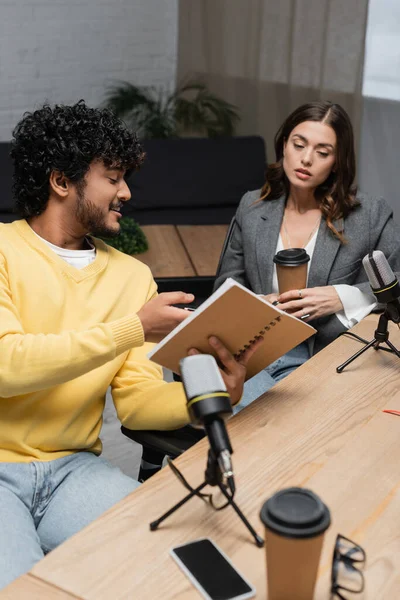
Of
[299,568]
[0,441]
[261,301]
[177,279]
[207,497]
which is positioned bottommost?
[177,279]

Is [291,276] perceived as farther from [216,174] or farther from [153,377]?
[216,174]

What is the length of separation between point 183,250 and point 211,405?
2576 mm

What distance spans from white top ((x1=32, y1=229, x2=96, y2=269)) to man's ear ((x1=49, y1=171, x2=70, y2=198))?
0.38 feet

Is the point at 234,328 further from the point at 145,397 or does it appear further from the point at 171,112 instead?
the point at 171,112

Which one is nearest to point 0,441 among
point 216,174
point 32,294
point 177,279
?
point 32,294

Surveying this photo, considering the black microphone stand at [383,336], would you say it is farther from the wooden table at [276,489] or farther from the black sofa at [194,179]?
the black sofa at [194,179]

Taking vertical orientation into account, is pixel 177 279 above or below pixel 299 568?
below

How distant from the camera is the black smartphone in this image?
1206 mm

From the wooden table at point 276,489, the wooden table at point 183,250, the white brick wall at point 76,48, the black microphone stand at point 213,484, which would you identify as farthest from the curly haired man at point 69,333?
the white brick wall at point 76,48

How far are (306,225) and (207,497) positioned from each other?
135 cm

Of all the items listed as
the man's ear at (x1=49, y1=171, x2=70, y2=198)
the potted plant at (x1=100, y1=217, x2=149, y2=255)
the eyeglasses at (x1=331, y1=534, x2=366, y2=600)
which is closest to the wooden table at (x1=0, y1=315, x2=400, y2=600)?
the eyeglasses at (x1=331, y1=534, x2=366, y2=600)

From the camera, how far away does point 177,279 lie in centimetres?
340

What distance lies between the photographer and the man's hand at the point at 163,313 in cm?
171

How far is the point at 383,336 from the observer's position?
2.06 m
